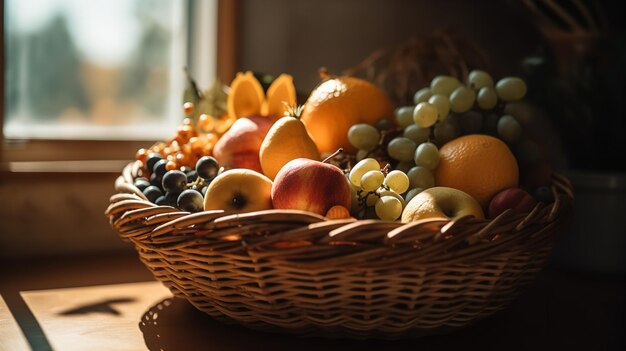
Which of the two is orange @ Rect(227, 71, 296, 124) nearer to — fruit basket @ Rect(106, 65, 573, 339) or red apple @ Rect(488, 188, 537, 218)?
fruit basket @ Rect(106, 65, 573, 339)

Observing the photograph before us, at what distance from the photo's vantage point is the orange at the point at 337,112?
919mm

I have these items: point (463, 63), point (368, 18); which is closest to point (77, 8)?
point (368, 18)

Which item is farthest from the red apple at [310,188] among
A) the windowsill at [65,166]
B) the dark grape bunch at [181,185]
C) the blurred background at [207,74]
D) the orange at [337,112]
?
the windowsill at [65,166]

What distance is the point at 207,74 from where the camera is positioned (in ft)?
4.23

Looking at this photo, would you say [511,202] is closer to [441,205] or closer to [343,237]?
[441,205]

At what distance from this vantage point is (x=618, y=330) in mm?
818

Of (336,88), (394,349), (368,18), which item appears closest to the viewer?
(394,349)

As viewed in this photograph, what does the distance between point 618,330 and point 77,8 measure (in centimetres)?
105

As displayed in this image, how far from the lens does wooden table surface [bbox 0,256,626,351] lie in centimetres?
73

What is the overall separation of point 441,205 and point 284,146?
0.67 feet

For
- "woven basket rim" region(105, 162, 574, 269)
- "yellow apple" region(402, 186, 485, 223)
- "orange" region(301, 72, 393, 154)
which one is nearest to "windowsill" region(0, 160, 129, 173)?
"orange" region(301, 72, 393, 154)

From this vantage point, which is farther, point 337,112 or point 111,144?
point 111,144

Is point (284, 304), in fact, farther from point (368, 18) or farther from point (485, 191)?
point (368, 18)

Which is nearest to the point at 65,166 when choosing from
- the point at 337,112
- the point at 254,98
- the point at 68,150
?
the point at 68,150
